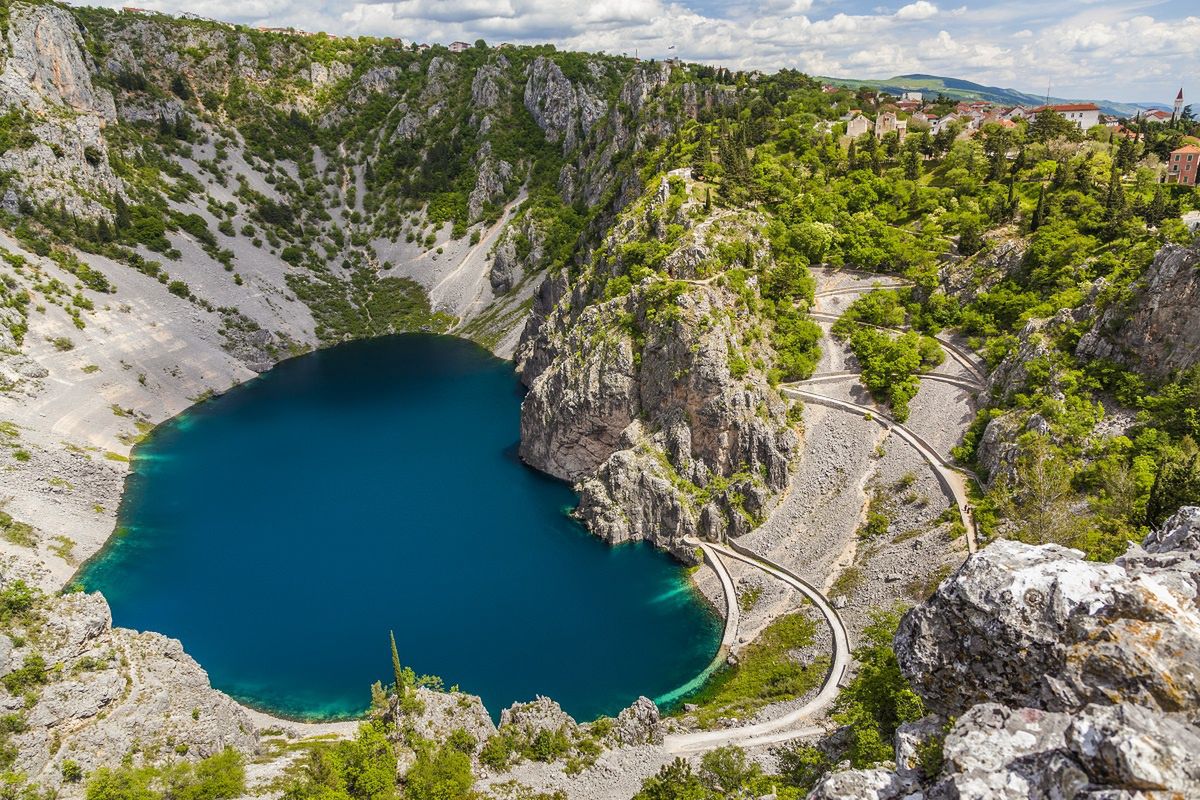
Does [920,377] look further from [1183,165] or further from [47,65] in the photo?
[47,65]

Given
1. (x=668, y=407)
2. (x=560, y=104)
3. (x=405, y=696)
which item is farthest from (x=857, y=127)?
(x=405, y=696)

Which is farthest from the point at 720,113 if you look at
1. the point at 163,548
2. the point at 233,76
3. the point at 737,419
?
the point at 233,76

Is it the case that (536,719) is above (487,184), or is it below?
below

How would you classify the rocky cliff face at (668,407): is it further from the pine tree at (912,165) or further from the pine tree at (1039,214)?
the pine tree at (1039,214)

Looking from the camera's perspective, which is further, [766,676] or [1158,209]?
[1158,209]

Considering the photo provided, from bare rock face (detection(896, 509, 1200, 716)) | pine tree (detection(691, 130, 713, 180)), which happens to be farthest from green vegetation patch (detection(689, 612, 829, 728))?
pine tree (detection(691, 130, 713, 180))
